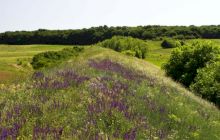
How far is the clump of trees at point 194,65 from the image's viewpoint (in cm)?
2480

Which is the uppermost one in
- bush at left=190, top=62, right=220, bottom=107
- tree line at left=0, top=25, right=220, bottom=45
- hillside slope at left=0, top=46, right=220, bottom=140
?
hillside slope at left=0, top=46, right=220, bottom=140

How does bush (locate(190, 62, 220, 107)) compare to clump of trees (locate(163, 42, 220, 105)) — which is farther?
clump of trees (locate(163, 42, 220, 105))

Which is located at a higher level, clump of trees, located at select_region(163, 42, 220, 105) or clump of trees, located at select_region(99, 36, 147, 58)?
clump of trees, located at select_region(163, 42, 220, 105)

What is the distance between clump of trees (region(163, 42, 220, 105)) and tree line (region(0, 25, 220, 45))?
9885cm

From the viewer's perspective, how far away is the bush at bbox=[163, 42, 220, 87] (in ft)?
99.5

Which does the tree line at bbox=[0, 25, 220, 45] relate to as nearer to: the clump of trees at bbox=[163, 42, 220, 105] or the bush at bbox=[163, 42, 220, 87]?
the clump of trees at bbox=[163, 42, 220, 105]

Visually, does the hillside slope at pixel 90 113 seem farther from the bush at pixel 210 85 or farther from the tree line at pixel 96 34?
the tree line at pixel 96 34

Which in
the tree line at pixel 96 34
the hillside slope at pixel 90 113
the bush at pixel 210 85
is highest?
the hillside slope at pixel 90 113

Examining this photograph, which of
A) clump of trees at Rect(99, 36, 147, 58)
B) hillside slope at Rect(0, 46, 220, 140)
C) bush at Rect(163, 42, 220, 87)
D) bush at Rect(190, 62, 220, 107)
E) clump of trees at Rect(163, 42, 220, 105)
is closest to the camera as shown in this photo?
hillside slope at Rect(0, 46, 220, 140)

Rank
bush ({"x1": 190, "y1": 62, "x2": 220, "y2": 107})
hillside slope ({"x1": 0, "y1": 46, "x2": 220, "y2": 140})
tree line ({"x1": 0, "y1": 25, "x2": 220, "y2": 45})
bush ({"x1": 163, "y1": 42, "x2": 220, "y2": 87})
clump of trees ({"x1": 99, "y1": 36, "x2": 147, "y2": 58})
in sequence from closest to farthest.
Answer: hillside slope ({"x1": 0, "y1": 46, "x2": 220, "y2": 140}) → bush ({"x1": 190, "y1": 62, "x2": 220, "y2": 107}) → bush ({"x1": 163, "y1": 42, "x2": 220, "y2": 87}) → clump of trees ({"x1": 99, "y1": 36, "x2": 147, "y2": 58}) → tree line ({"x1": 0, "y1": 25, "x2": 220, "y2": 45})

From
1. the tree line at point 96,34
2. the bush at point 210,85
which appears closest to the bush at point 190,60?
the bush at point 210,85

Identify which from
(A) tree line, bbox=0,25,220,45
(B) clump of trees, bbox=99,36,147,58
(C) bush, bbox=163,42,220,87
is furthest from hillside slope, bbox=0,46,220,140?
(A) tree line, bbox=0,25,220,45

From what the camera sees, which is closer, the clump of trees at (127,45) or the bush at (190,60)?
the bush at (190,60)

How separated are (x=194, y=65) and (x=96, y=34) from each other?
344ft
